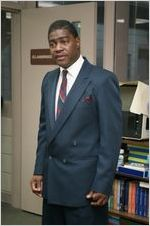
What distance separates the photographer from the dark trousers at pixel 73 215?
5.68ft

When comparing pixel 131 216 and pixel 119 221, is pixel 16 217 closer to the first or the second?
pixel 119 221

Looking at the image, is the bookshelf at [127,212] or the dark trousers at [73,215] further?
the bookshelf at [127,212]

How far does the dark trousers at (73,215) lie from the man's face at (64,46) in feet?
2.23

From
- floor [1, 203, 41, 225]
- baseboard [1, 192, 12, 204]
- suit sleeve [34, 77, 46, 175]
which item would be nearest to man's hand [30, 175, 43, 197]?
suit sleeve [34, 77, 46, 175]

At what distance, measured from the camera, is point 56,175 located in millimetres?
1780

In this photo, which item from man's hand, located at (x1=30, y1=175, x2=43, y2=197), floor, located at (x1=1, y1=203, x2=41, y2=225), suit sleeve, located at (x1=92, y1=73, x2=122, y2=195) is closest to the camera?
suit sleeve, located at (x1=92, y1=73, x2=122, y2=195)

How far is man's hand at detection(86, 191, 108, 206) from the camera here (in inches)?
66.2

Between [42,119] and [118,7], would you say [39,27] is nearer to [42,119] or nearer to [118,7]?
[118,7]

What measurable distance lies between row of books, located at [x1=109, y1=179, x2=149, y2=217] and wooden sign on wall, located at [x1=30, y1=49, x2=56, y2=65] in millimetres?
1206

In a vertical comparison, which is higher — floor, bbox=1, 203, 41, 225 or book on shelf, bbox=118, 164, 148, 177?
book on shelf, bbox=118, 164, 148, 177

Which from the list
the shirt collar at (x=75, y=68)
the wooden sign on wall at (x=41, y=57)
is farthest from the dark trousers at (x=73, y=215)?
the wooden sign on wall at (x=41, y=57)

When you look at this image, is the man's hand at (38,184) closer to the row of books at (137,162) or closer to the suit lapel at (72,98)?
the suit lapel at (72,98)

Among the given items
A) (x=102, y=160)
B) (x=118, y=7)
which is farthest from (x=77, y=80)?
(x=118, y=7)

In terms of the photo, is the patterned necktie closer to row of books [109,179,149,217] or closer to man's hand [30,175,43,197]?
man's hand [30,175,43,197]
